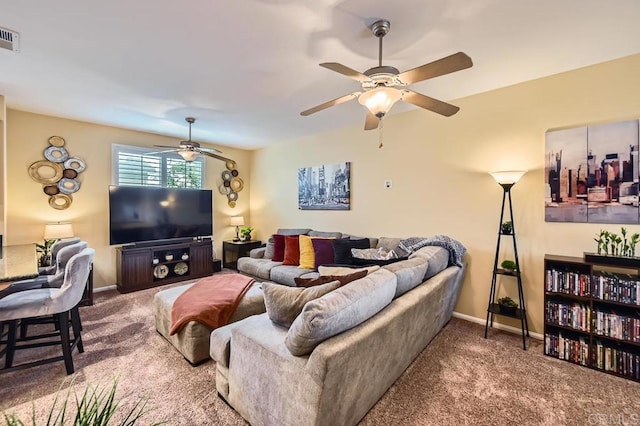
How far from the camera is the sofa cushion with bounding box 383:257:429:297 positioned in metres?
2.08

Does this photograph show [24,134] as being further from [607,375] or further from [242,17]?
[607,375]

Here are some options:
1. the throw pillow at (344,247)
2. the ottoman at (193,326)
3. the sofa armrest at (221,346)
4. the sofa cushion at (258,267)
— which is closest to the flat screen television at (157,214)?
the sofa cushion at (258,267)

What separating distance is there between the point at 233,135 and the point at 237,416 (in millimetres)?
4360

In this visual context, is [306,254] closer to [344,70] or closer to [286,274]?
[286,274]

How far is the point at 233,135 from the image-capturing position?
5059 millimetres

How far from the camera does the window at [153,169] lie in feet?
15.2

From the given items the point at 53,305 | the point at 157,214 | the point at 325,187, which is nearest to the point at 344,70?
the point at 53,305

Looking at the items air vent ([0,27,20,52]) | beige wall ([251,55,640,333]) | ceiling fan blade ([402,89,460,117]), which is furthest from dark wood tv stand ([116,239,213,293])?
ceiling fan blade ([402,89,460,117])

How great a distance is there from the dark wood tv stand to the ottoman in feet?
6.02

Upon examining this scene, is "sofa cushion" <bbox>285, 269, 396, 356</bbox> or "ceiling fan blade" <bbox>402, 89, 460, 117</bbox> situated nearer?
"sofa cushion" <bbox>285, 269, 396, 356</bbox>

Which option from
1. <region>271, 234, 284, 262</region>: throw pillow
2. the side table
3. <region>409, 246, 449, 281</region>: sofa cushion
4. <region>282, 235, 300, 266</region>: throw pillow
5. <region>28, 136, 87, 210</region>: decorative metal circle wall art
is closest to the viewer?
<region>409, 246, 449, 281</region>: sofa cushion

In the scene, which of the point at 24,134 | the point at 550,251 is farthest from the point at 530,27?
the point at 24,134

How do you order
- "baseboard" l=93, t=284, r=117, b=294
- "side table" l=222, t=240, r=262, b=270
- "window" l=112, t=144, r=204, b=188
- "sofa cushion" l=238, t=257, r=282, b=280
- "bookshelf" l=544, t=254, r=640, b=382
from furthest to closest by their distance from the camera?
"side table" l=222, t=240, r=262, b=270, "window" l=112, t=144, r=204, b=188, "baseboard" l=93, t=284, r=117, b=294, "sofa cushion" l=238, t=257, r=282, b=280, "bookshelf" l=544, t=254, r=640, b=382

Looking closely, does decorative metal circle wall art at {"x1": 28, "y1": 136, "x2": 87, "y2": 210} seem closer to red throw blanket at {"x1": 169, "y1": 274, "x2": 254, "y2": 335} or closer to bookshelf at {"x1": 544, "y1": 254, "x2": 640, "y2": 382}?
red throw blanket at {"x1": 169, "y1": 274, "x2": 254, "y2": 335}
